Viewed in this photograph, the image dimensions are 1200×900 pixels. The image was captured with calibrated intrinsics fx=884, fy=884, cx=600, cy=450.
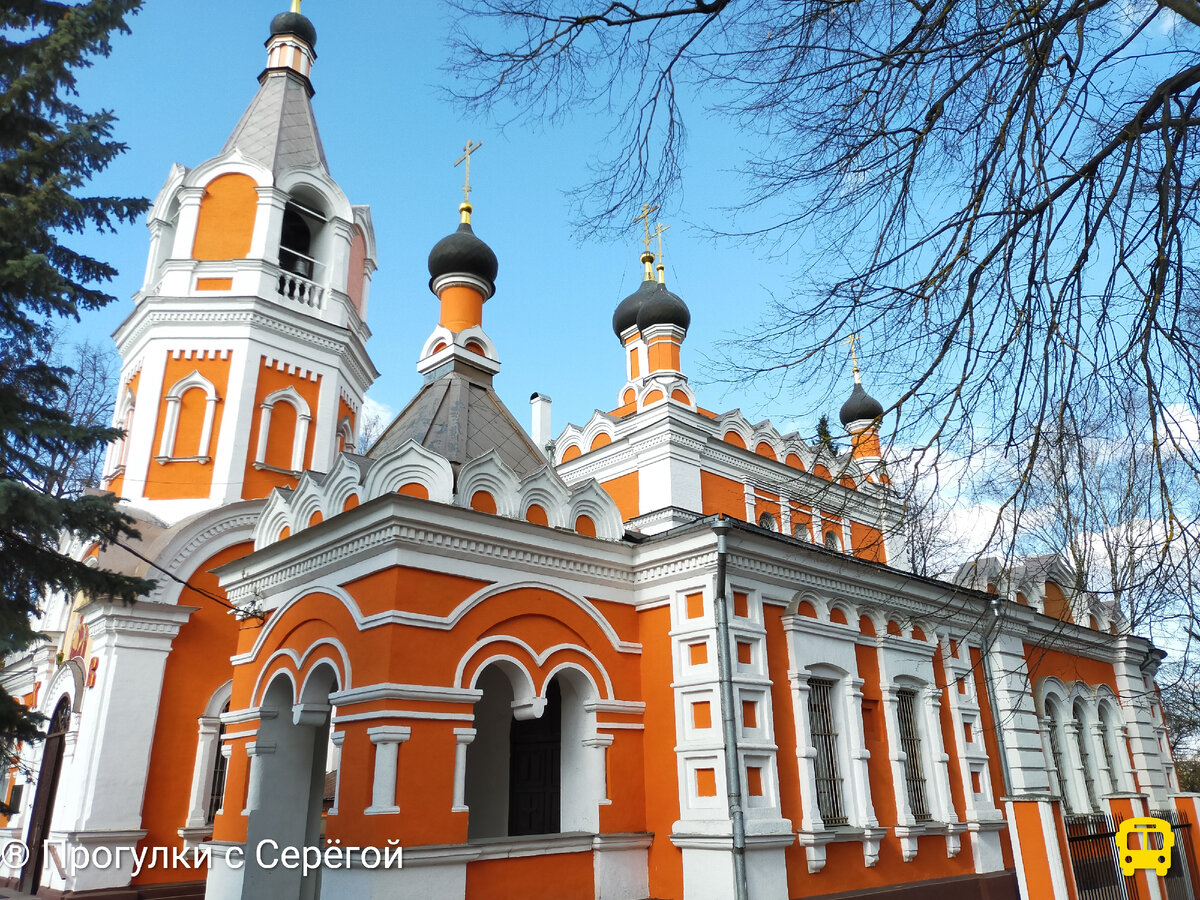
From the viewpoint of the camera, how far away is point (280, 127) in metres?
13.8

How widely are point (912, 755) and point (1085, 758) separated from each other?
16.1ft

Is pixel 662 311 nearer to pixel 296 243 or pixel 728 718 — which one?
pixel 296 243

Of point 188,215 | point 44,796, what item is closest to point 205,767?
point 44,796

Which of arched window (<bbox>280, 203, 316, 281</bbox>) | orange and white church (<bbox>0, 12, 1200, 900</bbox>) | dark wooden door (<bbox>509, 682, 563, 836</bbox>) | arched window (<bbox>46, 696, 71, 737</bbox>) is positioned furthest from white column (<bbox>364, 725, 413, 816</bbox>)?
arched window (<bbox>280, 203, 316, 281</bbox>)

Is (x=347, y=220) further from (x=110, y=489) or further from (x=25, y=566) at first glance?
(x=25, y=566)

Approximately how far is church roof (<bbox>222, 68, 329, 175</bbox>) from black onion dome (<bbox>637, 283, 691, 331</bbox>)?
5.83 m

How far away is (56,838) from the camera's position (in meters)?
9.80

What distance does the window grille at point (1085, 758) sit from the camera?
40.8ft

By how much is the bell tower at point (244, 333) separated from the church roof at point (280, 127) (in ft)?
0.10

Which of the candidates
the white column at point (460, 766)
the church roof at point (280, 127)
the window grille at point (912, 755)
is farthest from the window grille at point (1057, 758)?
the church roof at point (280, 127)

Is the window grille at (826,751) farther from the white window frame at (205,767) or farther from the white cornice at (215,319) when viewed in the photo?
the white cornice at (215,319)

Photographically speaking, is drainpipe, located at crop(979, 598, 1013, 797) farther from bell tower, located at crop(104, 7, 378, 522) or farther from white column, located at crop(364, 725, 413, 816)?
bell tower, located at crop(104, 7, 378, 522)

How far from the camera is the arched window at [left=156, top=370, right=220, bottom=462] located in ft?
38.4

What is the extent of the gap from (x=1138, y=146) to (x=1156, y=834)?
10561mm
